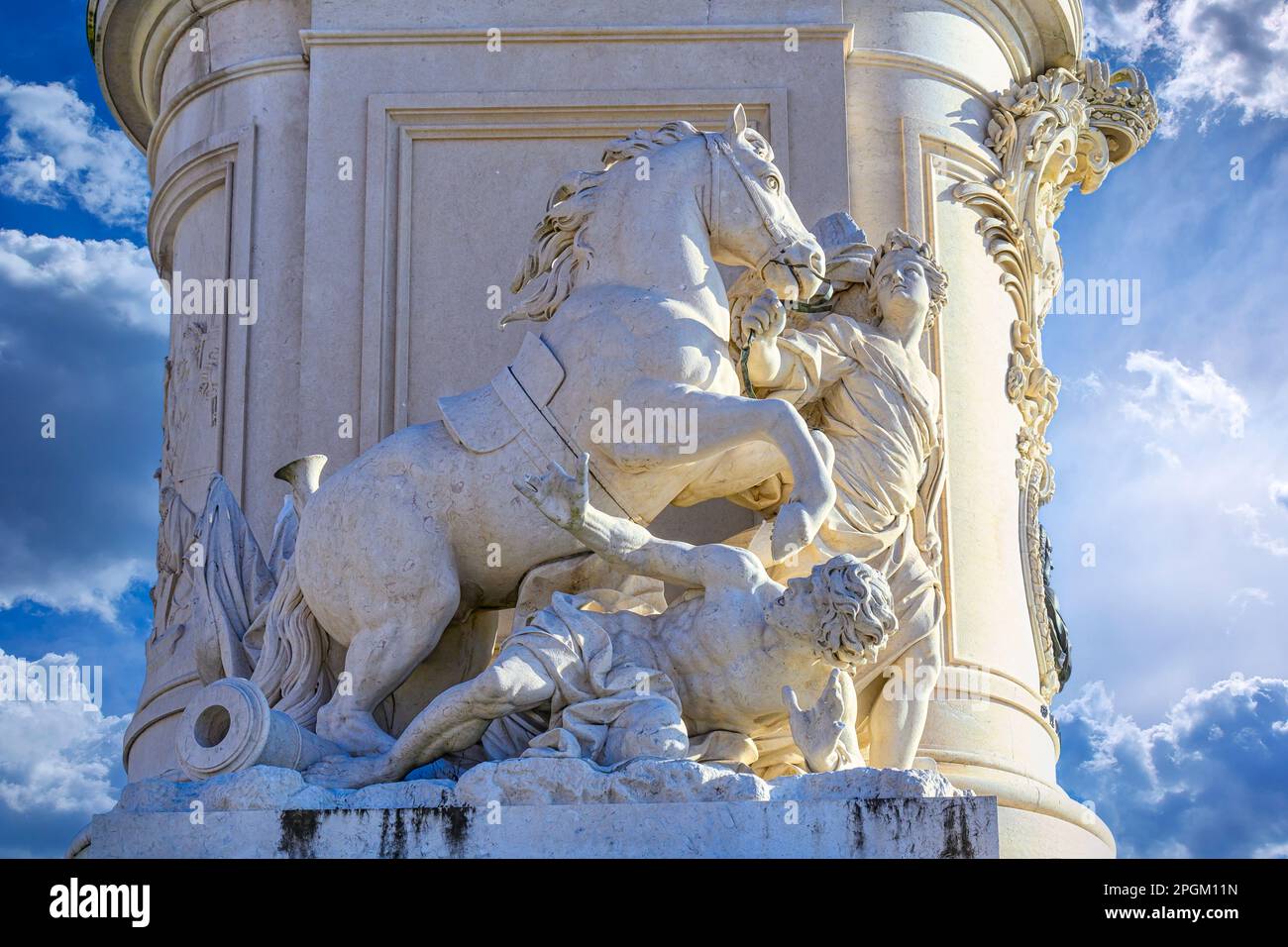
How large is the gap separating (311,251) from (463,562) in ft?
8.04

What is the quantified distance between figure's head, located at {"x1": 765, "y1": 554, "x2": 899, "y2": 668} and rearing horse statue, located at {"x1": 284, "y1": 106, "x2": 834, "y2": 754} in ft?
1.33

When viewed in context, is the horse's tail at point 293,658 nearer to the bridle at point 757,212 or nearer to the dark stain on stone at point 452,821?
the dark stain on stone at point 452,821

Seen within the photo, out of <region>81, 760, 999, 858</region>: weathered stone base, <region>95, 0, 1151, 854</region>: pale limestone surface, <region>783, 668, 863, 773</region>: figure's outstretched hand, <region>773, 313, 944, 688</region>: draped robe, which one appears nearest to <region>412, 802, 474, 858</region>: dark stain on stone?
<region>81, 760, 999, 858</region>: weathered stone base

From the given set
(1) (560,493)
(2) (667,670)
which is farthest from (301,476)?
(2) (667,670)

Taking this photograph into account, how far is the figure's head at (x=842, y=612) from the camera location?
8.95 meters

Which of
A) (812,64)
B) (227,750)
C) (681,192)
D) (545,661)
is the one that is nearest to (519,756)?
(545,661)

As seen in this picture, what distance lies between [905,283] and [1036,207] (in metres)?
2.14

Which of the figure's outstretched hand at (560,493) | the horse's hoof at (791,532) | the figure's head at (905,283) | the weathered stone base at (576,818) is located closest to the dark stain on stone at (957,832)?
the weathered stone base at (576,818)

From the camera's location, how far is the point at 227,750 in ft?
29.5

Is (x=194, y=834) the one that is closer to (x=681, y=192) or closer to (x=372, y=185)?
(x=681, y=192)

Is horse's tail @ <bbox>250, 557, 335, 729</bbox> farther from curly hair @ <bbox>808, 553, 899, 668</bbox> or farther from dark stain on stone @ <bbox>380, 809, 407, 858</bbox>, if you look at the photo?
curly hair @ <bbox>808, 553, 899, 668</bbox>

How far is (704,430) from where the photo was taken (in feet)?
31.3

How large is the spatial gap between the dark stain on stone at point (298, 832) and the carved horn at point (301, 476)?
210 cm
